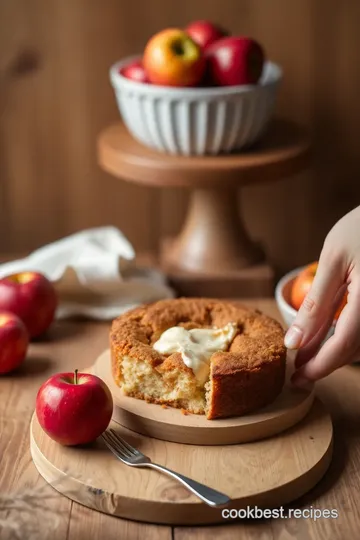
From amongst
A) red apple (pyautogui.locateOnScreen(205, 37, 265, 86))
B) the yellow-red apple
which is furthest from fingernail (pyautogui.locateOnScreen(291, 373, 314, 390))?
red apple (pyautogui.locateOnScreen(205, 37, 265, 86))

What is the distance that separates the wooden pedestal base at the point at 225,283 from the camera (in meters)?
1.72

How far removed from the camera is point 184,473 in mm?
1081

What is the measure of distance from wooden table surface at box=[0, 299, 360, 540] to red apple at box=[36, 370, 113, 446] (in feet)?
0.24

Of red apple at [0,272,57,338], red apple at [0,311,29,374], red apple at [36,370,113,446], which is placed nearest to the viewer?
red apple at [36,370,113,446]

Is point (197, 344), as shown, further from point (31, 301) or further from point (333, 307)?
point (31, 301)

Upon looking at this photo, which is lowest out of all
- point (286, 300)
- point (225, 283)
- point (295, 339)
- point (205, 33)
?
point (225, 283)

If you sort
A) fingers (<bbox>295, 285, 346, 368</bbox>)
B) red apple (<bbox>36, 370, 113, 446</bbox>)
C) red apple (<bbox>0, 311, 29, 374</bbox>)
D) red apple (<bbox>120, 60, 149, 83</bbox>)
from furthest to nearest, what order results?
red apple (<bbox>120, 60, 149, 83</bbox>)
red apple (<bbox>0, 311, 29, 374</bbox>)
fingers (<bbox>295, 285, 346, 368</bbox>)
red apple (<bbox>36, 370, 113, 446</bbox>)

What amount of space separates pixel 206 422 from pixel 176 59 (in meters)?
0.71

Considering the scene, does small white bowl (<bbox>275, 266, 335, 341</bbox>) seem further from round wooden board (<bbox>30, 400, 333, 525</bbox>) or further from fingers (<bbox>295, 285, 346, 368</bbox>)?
round wooden board (<bbox>30, 400, 333, 525</bbox>)

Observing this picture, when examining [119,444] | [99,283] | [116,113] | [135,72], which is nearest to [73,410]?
[119,444]

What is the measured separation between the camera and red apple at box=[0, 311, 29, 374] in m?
1.37

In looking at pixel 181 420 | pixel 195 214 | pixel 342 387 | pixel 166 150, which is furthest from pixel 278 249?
pixel 181 420

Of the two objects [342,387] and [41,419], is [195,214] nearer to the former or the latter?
[342,387]

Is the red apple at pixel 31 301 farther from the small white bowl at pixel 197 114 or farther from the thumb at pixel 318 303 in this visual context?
the thumb at pixel 318 303
